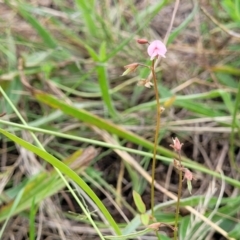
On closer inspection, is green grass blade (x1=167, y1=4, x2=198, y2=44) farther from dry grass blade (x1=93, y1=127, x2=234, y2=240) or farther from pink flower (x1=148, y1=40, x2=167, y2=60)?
pink flower (x1=148, y1=40, x2=167, y2=60)

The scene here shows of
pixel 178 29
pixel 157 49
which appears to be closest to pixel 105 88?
pixel 178 29

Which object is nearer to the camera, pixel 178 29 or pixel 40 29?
pixel 178 29

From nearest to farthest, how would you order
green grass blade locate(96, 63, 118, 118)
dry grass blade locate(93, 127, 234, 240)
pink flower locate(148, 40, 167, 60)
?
pink flower locate(148, 40, 167, 60), dry grass blade locate(93, 127, 234, 240), green grass blade locate(96, 63, 118, 118)

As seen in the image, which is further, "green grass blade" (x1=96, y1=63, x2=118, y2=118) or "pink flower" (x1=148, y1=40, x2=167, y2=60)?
"green grass blade" (x1=96, y1=63, x2=118, y2=118)

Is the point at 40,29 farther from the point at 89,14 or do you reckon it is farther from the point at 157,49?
the point at 157,49

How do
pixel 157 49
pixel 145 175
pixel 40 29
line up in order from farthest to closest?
1. pixel 40 29
2. pixel 145 175
3. pixel 157 49

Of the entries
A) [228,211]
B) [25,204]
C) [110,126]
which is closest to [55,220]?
[25,204]

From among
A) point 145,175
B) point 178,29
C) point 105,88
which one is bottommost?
point 145,175

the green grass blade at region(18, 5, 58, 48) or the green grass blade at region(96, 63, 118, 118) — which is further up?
the green grass blade at region(18, 5, 58, 48)

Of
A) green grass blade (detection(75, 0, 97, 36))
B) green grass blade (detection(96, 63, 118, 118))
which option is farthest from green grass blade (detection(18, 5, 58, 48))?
green grass blade (detection(96, 63, 118, 118))

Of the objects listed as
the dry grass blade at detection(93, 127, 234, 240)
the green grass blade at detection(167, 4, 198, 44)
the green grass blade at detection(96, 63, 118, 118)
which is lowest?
the dry grass blade at detection(93, 127, 234, 240)

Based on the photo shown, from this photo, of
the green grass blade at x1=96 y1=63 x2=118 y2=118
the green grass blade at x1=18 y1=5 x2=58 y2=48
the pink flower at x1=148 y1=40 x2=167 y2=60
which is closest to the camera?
the pink flower at x1=148 y1=40 x2=167 y2=60

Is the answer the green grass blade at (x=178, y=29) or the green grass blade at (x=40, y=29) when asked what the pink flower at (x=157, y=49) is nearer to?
the green grass blade at (x=178, y=29)
